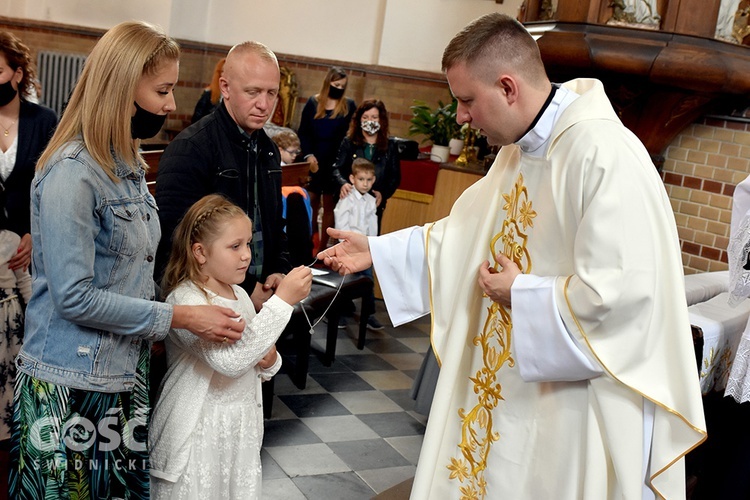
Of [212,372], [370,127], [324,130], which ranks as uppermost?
[370,127]

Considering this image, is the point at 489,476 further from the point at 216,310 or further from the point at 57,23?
the point at 57,23

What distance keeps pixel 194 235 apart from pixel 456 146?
5827mm

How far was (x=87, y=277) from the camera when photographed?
2209mm

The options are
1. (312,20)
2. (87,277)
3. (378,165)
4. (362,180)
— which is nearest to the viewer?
(87,277)

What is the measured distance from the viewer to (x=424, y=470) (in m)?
2.67

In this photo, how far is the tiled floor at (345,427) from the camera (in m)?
3.92

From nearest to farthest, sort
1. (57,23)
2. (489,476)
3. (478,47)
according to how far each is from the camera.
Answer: (478,47) < (489,476) < (57,23)

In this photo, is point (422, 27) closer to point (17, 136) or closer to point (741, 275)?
point (17, 136)

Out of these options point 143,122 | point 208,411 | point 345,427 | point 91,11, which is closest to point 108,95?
point 143,122

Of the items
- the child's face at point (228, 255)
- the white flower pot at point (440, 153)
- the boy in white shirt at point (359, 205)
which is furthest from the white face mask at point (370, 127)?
the child's face at point (228, 255)

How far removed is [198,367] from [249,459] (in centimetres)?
38

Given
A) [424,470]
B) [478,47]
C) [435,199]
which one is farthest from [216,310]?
[435,199]

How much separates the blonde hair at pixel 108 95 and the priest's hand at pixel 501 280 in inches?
43.7

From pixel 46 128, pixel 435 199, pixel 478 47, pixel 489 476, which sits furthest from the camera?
pixel 435 199
